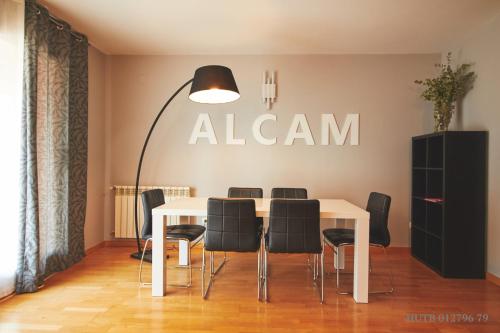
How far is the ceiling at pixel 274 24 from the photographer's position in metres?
2.83

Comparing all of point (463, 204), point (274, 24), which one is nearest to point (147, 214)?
point (274, 24)

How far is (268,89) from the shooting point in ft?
13.2

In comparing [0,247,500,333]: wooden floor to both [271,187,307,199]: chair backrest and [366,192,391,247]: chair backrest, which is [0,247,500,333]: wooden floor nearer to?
[366,192,391,247]: chair backrest

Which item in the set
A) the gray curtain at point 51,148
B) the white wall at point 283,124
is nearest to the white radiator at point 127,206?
the white wall at point 283,124

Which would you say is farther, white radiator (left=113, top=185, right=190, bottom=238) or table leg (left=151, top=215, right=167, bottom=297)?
white radiator (left=113, top=185, right=190, bottom=238)

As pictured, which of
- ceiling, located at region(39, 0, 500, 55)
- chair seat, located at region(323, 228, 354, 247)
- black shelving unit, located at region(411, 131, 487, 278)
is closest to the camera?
chair seat, located at region(323, 228, 354, 247)

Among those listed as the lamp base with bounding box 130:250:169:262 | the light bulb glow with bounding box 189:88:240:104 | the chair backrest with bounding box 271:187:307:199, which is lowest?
the lamp base with bounding box 130:250:169:262

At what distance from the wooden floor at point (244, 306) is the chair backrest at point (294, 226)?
19.8 inches

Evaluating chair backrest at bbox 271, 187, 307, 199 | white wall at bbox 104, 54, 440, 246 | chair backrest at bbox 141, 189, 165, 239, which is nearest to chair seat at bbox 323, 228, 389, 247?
chair backrest at bbox 271, 187, 307, 199

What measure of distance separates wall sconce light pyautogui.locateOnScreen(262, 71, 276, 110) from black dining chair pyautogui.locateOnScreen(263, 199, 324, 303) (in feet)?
6.53

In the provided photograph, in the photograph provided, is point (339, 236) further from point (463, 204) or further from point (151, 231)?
point (151, 231)

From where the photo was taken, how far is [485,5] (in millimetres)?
2785

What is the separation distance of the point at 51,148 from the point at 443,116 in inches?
167

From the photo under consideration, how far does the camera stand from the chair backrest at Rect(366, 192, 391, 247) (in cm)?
276
